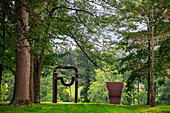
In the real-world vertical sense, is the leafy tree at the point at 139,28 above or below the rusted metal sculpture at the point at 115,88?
above

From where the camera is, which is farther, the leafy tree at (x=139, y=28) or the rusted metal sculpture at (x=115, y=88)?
the rusted metal sculpture at (x=115, y=88)

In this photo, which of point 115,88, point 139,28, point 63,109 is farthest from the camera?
point 115,88

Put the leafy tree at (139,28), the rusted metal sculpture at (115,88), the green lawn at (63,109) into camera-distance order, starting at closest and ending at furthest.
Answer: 1. the green lawn at (63,109)
2. the leafy tree at (139,28)
3. the rusted metal sculpture at (115,88)

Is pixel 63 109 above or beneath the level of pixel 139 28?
beneath

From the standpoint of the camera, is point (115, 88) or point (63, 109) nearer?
point (63, 109)

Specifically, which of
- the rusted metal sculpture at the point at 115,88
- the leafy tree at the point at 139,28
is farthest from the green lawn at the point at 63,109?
the rusted metal sculpture at the point at 115,88

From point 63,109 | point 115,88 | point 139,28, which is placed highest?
point 139,28

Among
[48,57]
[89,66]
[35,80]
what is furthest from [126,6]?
[89,66]

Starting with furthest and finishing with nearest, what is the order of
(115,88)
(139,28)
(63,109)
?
(115,88) → (139,28) → (63,109)

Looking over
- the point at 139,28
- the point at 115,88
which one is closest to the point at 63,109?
the point at 115,88

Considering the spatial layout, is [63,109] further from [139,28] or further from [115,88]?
[139,28]

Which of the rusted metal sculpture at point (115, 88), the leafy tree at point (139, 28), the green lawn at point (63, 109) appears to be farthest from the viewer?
the rusted metal sculpture at point (115, 88)

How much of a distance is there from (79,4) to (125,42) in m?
4.51

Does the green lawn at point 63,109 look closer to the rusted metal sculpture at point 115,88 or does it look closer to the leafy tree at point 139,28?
the leafy tree at point 139,28
